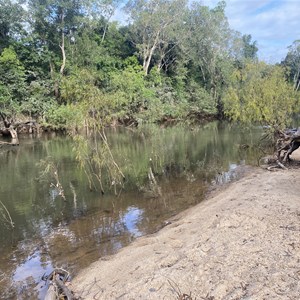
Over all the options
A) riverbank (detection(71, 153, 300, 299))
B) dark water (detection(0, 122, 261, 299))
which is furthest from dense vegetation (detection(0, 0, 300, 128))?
riverbank (detection(71, 153, 300, 299))

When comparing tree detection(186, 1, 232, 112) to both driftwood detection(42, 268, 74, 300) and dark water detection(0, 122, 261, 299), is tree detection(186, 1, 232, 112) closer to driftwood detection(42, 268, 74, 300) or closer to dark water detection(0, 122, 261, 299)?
dark water detection(0, 122, 261, 299)

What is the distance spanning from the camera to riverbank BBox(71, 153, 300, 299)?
515 centimetres

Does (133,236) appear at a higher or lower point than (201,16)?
lower

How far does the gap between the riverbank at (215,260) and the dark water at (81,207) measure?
47.9 inches

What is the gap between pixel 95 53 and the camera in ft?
160

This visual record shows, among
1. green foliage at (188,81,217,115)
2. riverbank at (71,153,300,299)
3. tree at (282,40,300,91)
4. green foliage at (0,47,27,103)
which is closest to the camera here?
riverbank at (71,153,300,299)

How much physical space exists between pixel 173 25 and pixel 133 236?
4758 cm

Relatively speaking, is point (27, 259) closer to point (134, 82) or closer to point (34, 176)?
point (34, 176)

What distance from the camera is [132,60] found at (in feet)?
178

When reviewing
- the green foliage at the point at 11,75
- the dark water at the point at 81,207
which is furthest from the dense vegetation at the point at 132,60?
the dark water at the point at 81,207

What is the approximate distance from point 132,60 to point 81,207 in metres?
44.7

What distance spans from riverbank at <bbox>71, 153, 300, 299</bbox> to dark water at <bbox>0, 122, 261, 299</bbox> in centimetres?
122

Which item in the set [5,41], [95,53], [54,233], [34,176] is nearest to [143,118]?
[95,53]

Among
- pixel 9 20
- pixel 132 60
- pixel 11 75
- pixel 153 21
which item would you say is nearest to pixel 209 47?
pixel 153 21
